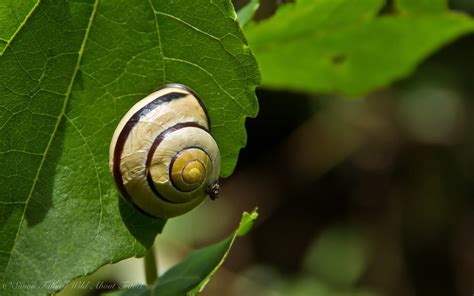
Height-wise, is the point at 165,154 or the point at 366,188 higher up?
the point at 165,154

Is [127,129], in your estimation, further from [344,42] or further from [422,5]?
[422,5]

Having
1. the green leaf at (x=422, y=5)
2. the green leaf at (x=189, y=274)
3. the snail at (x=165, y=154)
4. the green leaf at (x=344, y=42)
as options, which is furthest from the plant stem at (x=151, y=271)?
the green leaf at (x=422, y=5)

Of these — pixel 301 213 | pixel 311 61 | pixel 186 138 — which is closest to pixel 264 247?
pixel 301 213

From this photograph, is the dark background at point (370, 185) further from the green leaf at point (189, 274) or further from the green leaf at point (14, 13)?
the green leaf at point (14, 13)

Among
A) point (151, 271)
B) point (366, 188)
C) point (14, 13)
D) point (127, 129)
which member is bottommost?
point (366, 188)

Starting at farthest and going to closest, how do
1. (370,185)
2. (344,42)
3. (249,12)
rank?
(370,185), (344,42), (249,12)

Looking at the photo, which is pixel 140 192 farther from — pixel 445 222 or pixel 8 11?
pixel 445 222

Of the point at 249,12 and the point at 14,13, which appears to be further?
the point at 249,12

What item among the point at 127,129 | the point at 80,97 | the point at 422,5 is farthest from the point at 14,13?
the point at 422,5
